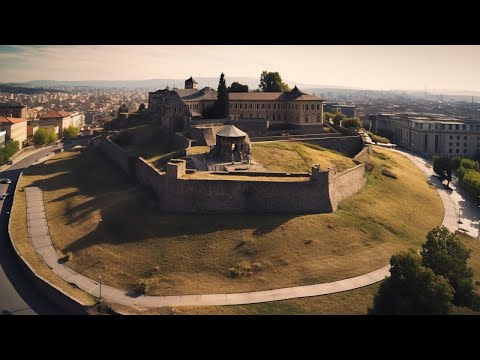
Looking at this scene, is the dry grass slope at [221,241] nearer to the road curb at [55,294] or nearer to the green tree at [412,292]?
the road curb at [55,294]

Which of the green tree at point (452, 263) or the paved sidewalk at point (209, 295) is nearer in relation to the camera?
the paved sidewalk at point (209, 295)

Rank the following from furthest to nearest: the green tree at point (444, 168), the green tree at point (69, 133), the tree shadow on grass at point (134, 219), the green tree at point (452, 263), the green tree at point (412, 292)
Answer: the green tree at point (69, 133) → the green tree at point (444, 168) → the tree shadow on grass at point (134, 219) → the green tree at point (452, 263) → the green tree at point (412, 292)

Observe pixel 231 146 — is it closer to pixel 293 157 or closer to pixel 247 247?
pixel 293 157

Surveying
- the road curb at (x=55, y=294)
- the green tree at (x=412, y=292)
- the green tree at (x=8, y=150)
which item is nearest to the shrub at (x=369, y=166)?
the green tree at (x=412, y=292)

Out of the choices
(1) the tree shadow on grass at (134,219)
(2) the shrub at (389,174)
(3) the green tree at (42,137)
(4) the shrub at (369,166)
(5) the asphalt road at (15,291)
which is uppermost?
(3) the green tree at (42,137)

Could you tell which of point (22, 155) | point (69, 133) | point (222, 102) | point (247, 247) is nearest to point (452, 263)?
point (247, 247)
